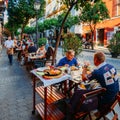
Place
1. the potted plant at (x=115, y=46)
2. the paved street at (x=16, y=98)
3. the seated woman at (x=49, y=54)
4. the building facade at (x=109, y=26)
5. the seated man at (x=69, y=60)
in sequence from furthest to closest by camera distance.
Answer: the building facade at (x=109, y=26) → the potted plant at (x=115, y=46) → the seated woman at (x=49, y=54) → the seated man at (x=69, y=60) → the paved street at (x=16, y=98)

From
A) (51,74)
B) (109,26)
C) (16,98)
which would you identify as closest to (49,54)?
(16,98)

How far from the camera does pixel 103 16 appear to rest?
33531 millimetres

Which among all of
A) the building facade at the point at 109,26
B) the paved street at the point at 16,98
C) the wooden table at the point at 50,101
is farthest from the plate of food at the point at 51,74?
the building facade at the point at 109,26

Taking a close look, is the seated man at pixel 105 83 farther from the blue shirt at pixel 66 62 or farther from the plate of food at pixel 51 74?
the blue shirt at pixel 66 62

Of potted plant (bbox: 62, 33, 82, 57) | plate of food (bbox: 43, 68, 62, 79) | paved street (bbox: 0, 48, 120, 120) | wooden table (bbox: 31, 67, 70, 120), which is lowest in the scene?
paved street (bbox: 0, 48, 120, 120)

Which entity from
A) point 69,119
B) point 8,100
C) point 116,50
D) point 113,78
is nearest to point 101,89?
point 113,78

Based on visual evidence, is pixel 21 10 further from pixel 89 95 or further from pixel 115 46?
pixel 89 95

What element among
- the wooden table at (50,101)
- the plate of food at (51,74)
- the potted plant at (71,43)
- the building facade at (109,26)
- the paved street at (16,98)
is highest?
the building facade at (109,26)

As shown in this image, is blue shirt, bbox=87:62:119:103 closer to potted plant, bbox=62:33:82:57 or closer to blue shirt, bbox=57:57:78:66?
blue shirt, bbox=57:57:78:66

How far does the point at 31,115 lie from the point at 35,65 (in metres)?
6.68

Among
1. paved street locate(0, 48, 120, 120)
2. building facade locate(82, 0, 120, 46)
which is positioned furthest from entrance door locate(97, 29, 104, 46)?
paved street locate(0, 48, 120, 120)

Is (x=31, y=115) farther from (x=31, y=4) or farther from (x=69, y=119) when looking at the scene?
(x=31, y=4)

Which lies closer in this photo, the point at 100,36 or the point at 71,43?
the point at 71,43

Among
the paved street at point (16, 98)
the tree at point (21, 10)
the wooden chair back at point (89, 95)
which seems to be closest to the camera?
the wooden chair back at point (89, 95)
